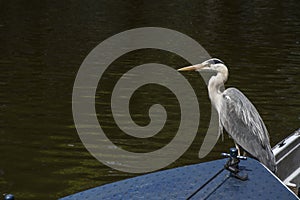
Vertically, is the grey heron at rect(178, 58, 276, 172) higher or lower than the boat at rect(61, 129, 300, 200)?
lower

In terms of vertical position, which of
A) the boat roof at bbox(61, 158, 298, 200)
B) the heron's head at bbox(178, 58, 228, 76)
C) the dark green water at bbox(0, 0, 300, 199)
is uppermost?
the heron's head at bbox(178, 58, 228, 76)

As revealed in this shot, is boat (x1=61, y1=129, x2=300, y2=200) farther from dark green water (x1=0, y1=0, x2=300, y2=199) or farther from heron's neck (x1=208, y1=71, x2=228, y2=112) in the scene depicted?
dark green water (x1=0, y1=0, x2=300, y2=199)

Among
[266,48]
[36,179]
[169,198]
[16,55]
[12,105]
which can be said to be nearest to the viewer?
[169,198]

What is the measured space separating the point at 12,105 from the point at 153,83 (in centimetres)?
369

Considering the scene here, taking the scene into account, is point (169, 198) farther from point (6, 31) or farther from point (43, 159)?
point (6, 31)

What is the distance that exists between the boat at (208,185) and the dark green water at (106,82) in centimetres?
426

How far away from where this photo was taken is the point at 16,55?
58.9ft

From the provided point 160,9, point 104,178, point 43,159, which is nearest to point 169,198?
point 104,178

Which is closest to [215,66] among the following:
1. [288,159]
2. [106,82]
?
[288,159]

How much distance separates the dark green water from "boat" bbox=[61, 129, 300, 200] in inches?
168

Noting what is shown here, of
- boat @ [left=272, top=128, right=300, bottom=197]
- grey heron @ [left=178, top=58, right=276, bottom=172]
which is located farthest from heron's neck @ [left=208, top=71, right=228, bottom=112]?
boat @ [left=272, top=128, right=300, bottom=197]

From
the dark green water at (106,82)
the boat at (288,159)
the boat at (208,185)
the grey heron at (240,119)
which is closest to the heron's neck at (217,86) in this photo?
the grey heron at (240,119)

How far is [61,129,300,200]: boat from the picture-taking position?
3.84 metres

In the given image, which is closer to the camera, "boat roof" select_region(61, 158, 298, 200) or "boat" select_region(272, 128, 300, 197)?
"boat roof" select_region(61, 158, 298, 200)
